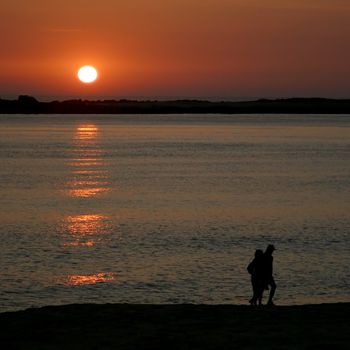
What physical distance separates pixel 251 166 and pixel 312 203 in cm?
4334

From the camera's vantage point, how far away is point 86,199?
6194cm

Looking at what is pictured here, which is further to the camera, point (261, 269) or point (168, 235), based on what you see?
point (168, 235)

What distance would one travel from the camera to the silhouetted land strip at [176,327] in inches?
560

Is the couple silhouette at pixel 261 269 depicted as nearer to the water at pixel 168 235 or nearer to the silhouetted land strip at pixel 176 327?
the silhouetted land strip at pixel 176 327

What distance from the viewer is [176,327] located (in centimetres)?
1553

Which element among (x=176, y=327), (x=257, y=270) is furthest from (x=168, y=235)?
(x=176, y=327)

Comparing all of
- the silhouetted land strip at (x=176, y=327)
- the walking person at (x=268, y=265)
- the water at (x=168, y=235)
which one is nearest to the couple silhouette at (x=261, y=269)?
the walking person at (x=268, y=265)

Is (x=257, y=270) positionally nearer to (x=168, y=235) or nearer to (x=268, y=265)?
(x=268, y=265)

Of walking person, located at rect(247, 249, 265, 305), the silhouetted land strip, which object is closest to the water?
walking person, located at rect(247, 249, 265, 305)

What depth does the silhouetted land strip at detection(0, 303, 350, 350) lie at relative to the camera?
14234mm

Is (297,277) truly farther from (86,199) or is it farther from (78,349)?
(86,199)

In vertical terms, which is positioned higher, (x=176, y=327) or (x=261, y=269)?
(x=261, y=269)

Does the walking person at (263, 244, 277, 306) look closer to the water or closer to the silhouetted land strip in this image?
the silhouetted land strip

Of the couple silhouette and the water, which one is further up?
→ the couple silhouette
